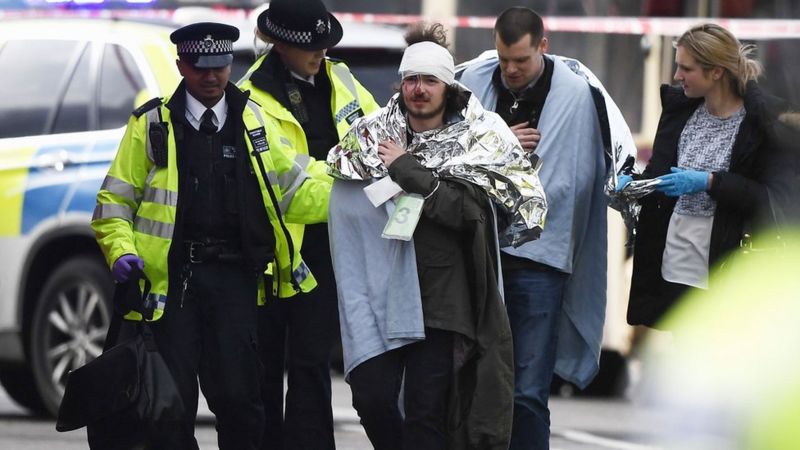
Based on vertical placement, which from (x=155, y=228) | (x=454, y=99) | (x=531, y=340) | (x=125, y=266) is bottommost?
(x=531, y=340)

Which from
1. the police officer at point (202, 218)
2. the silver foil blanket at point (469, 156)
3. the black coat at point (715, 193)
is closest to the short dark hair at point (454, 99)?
the silver foil blanket at point (469, 156)

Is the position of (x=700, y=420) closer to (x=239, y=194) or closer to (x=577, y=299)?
(x=577, y=299)

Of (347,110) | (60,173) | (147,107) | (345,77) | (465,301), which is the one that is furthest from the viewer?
(60,173)

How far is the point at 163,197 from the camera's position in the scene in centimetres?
679

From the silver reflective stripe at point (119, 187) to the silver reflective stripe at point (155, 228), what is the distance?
0.32 ft

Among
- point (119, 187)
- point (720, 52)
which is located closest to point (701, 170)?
point (720, 52)

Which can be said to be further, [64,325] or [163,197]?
[64,325]

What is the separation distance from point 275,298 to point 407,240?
1.09m

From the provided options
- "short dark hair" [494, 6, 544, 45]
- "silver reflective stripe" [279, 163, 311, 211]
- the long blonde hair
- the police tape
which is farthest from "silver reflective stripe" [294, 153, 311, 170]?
the police tape

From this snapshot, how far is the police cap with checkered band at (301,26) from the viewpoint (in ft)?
24.0

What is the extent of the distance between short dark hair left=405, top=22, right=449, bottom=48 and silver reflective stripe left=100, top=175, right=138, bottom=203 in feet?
3.95

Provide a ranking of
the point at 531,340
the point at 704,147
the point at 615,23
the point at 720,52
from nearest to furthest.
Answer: the point at 720,52, the point at 704,147, the point at 531,340, the point at 615,23

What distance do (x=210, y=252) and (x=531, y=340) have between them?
1216mm

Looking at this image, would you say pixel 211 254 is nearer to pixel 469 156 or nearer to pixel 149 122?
pixel 149 122
